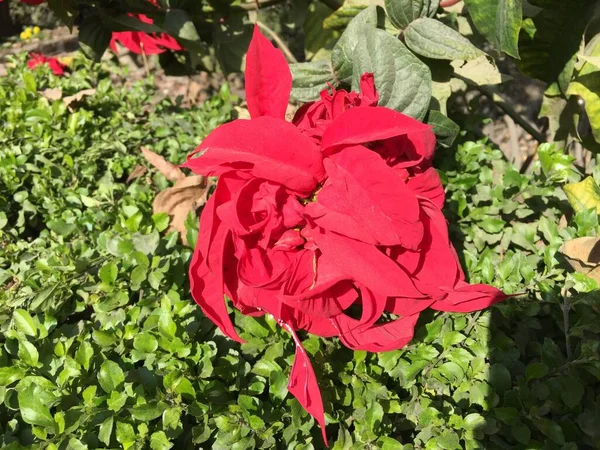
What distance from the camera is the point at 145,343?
583 millimetres

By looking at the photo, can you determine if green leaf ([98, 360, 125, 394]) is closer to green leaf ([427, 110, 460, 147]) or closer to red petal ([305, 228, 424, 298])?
red petal ([305, 228, 424, 298])

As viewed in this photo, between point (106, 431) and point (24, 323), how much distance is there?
197 mm

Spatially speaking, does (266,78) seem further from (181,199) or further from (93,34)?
(93,34)

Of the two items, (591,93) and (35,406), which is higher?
(591,93)

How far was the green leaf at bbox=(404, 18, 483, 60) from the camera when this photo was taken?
0.64 metres

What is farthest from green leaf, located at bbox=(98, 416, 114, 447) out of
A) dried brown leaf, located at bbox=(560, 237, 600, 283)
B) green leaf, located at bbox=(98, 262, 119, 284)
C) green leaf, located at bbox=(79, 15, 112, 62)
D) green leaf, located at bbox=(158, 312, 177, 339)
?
green leaf, located at bbox=(79, 15, 112, 62)

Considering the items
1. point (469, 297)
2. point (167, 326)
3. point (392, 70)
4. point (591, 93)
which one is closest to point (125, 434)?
point (167, 326)

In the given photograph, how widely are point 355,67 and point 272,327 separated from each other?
1.07 ft

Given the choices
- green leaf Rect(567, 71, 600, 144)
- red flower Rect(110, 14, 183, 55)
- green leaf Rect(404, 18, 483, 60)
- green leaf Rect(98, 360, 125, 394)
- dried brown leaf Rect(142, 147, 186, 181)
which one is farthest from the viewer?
red flower Rect(110, 14, 183, 55)

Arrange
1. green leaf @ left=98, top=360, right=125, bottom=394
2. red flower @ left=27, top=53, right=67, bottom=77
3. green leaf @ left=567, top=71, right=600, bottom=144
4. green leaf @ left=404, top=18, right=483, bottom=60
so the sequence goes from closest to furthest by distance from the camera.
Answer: green leaf @ left=98, top=360, right=125, bottom=394, green leaf @ left=404, top=18, right=483, bottom=60, green leaf @ left=567, top=71, right=600, bottom=144, red flower @ left=27, top=53, right=67, bottom=77

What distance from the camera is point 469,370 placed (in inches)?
23.0

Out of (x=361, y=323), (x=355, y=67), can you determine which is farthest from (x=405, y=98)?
(x=361, y=323)

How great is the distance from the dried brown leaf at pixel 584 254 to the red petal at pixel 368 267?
268 millimetres

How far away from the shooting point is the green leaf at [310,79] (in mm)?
697
